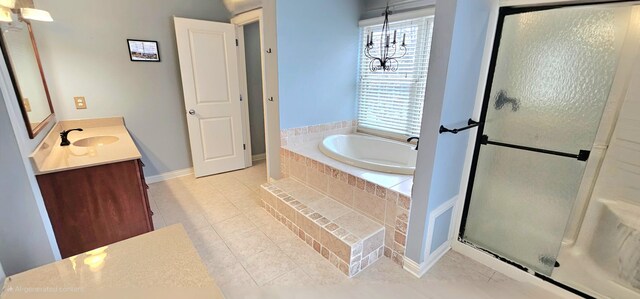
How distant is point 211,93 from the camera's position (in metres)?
3.18

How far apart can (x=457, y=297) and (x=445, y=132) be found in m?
0.98

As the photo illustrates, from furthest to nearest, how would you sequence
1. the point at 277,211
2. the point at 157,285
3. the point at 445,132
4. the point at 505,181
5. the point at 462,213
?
the point at 277,211, the point at 462,213, the point at 505,181, the point at 445,132, the point at 157,285

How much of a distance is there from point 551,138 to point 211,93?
123 inches

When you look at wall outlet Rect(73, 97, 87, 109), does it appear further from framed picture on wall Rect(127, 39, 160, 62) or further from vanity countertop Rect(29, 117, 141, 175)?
framed picture on wall Rect(127, 39, 160, 62)

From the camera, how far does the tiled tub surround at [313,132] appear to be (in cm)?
279

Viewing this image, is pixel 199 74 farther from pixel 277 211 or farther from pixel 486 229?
pixel 486 229

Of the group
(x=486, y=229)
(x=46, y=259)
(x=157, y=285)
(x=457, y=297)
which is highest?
(x=157, y=285)

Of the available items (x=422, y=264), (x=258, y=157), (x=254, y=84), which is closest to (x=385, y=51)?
(x=254, y=84)

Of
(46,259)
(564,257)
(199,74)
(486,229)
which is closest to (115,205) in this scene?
(46,259)

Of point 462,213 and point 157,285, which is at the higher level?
point 157,285

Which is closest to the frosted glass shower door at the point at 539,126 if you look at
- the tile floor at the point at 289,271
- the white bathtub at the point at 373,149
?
the tile floor at the point at 289,271

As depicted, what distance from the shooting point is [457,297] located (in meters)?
1.61

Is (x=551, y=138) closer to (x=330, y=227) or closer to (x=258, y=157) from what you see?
(x=330, y=227)

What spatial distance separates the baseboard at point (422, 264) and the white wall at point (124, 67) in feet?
9.26
